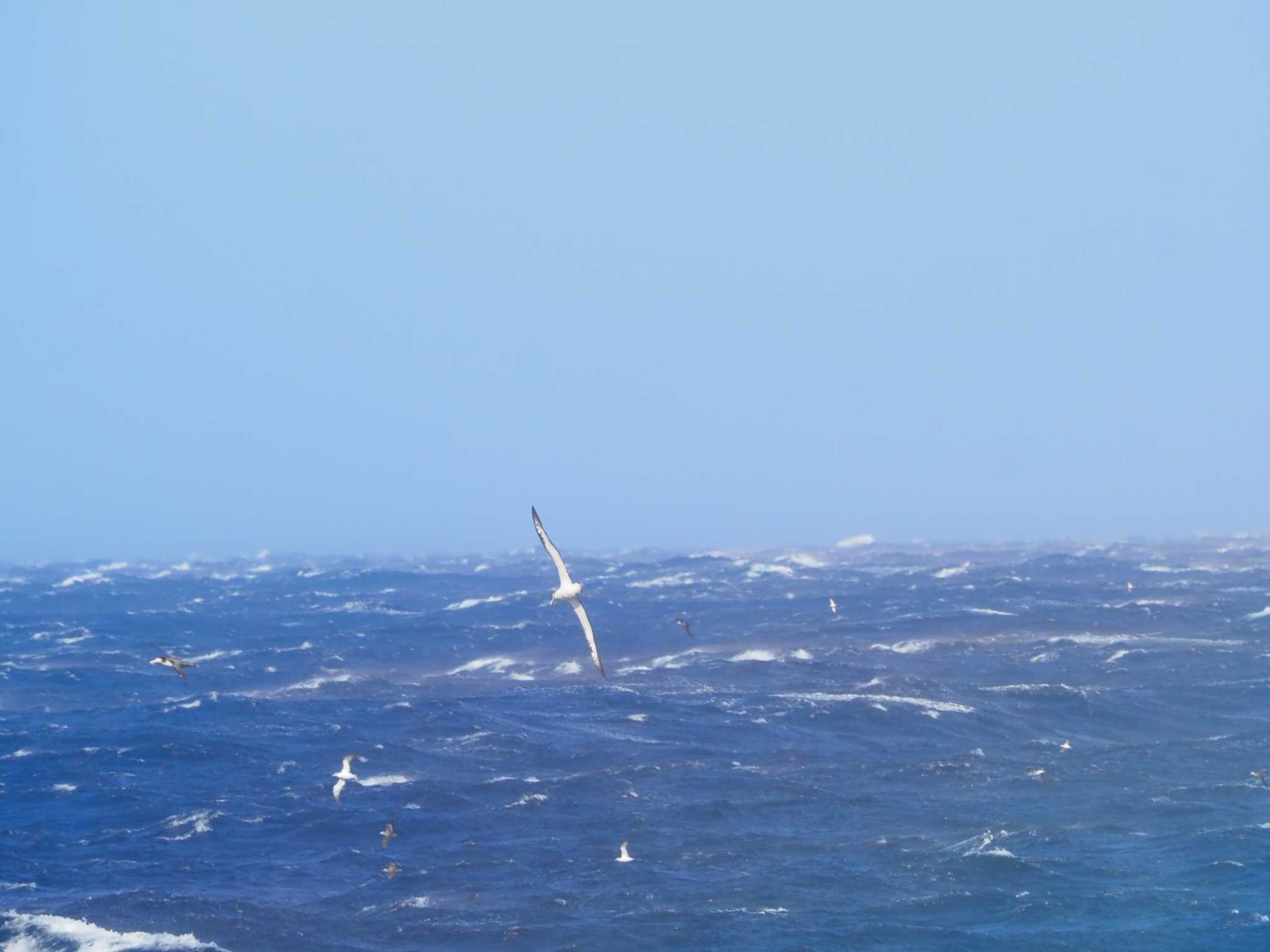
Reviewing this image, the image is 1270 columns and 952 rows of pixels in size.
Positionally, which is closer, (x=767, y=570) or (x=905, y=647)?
(x=905, y=647)

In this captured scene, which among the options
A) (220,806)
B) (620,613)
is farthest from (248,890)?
(620,613)

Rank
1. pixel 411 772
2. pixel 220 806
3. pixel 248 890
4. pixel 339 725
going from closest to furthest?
pixel 248 890 < pixel 220 806 < pixel 411 772 < pixel 339 725

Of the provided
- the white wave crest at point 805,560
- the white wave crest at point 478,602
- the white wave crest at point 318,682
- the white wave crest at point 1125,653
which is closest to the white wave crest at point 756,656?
the white wave crest at point 1125,653

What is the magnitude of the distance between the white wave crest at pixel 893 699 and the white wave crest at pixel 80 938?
3609cm

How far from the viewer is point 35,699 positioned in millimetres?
66812

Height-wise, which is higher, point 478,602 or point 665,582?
point 478,602

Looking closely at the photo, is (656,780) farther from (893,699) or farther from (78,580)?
(78,580)

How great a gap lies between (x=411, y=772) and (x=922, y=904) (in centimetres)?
2380

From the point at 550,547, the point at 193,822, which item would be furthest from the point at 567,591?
the point at 193,822

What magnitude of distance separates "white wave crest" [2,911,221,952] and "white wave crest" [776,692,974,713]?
36091mm

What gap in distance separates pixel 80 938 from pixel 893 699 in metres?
40.9

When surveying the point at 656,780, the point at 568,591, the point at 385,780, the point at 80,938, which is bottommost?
the point at 80,938

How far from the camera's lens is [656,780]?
4962 cm

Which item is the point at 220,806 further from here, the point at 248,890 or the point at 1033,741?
the point at 1033,741
